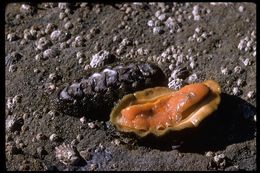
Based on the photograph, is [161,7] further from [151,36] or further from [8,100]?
[8,100]

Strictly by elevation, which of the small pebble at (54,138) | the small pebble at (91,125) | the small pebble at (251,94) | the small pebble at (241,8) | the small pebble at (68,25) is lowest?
the small pebble at (54,138)

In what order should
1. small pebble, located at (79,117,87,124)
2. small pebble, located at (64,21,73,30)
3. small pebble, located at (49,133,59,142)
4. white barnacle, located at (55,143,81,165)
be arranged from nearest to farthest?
1. white barnacle, located at (55,143,81,165)
2. small pebble, located at (49,133,59,142)
3. small pebble, located at (79,117,87,124)
4. small pebble, located at (64,21,73,30)

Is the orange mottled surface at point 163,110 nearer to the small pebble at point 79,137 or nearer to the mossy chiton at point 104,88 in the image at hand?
the mossy chiton at point 104,88

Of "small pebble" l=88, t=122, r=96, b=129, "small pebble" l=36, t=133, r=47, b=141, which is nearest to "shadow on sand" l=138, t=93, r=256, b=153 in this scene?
"small pebble" l=88, t=122, r=96, b=129

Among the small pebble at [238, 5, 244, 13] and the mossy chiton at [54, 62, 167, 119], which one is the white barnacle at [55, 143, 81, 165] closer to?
the mossy chiton at [54, 62, 167, 119]

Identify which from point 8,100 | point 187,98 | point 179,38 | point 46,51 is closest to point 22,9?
point 46,51

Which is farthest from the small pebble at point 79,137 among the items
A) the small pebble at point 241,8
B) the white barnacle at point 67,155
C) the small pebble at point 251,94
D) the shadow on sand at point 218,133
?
the small pebble at point 241,8

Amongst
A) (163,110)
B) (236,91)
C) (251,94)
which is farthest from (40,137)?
(251,94)
